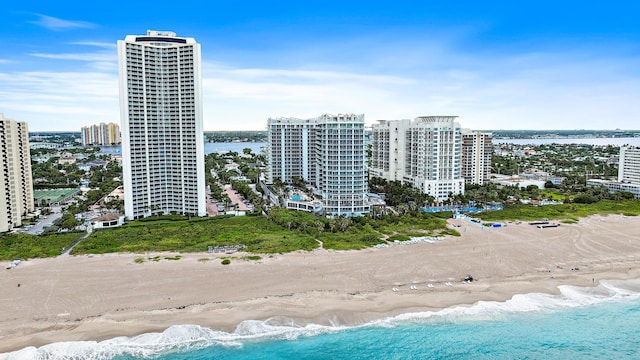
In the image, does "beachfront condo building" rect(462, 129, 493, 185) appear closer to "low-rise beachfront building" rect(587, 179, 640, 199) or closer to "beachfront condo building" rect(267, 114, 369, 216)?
"low-rise beachfront building" rect(587, 179, 640, 199)

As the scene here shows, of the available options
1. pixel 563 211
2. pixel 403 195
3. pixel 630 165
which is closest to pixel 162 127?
pixel 403 195

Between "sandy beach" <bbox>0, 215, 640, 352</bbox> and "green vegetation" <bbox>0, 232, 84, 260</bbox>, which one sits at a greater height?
"green vegetation" <bbox>0, 232, 84, 260</bbox>

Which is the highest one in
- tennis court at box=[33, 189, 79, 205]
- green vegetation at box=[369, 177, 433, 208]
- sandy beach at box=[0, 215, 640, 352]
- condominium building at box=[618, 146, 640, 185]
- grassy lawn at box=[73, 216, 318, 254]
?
condominium building at box=[618, 146, 640, 185]

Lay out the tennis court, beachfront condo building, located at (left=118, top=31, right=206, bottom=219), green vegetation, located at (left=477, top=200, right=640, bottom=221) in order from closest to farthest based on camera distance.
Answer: beachfront condo building, located at (left=118, top=31, right=206, bottom=219) < green vegetation, located at (left=477, top=200, right=640, bottom=221) < the tennis court

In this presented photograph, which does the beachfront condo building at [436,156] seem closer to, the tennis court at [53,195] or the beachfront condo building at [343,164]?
the beachfront condo building at [343,164]

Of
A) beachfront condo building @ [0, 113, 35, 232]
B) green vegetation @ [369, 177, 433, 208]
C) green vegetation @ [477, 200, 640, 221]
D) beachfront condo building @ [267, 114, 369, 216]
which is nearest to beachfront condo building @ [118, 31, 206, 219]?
beachfront condo building @ [0, 113, 35, 232]

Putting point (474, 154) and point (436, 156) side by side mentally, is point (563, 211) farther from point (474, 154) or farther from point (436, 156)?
point (474, 154)

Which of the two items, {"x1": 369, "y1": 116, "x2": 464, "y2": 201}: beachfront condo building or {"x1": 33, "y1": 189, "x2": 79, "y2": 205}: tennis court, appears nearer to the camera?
{"x1": 369, "y1": 116, "x2": 464, "y2": 201}: beachfront condo building
